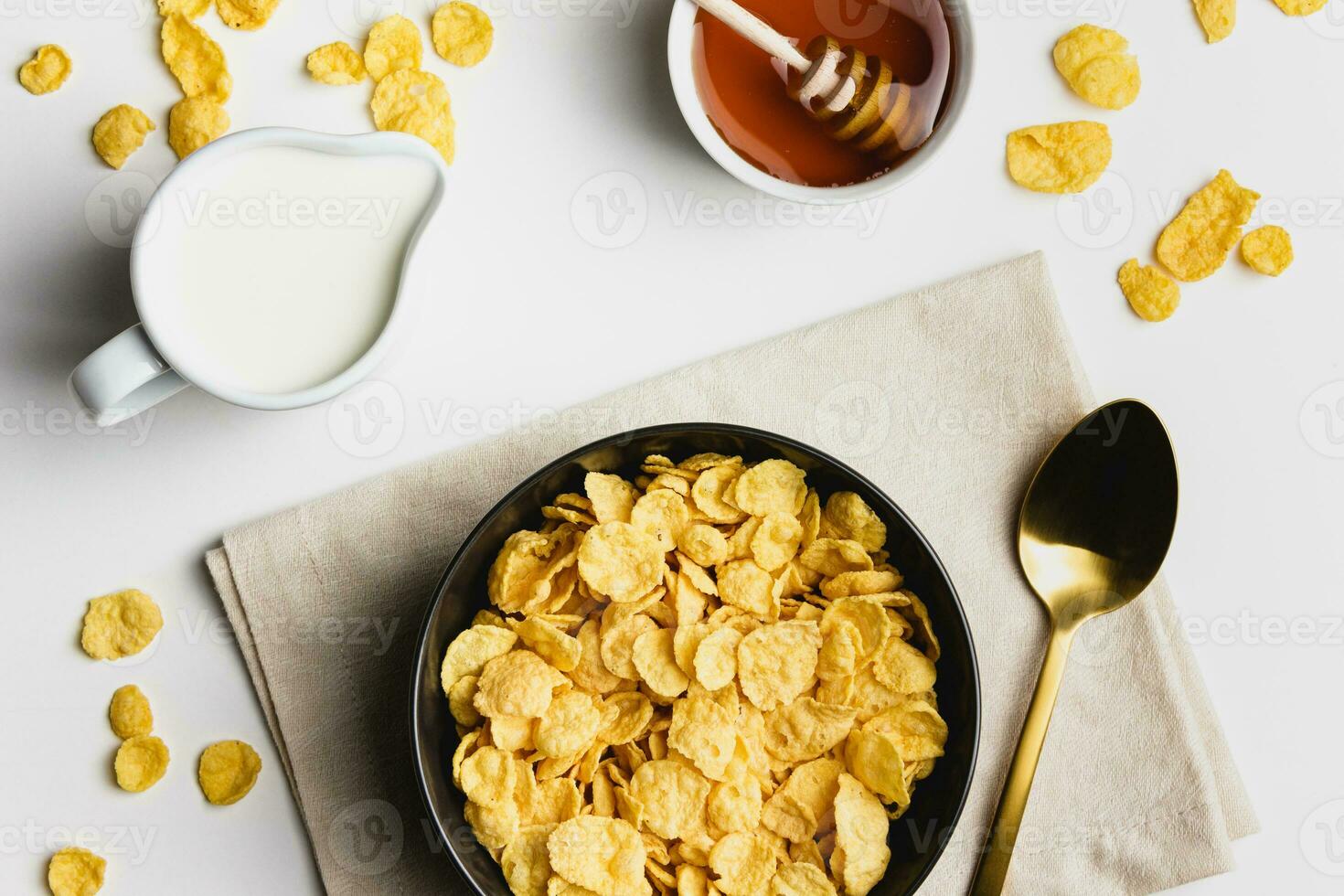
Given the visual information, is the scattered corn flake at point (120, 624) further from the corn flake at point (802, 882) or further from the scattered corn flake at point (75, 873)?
the corn flake at point (802, 882)

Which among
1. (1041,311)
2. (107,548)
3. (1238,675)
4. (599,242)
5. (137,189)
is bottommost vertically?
(1238,675)

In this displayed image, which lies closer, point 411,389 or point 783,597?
point 783,597

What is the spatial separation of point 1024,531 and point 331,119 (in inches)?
33.4

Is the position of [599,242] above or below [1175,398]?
above

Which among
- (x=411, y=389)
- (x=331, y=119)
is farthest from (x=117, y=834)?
(x=331, y=119)

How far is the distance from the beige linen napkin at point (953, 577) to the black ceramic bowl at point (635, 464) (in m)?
0.13

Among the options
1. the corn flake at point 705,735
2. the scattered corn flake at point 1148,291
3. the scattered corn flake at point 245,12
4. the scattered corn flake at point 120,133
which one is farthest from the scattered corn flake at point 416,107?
the scattered corn flake at point 1148,291

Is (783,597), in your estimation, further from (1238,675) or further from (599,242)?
(1238,675)

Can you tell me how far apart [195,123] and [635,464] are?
58cm

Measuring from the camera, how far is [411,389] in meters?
1.11

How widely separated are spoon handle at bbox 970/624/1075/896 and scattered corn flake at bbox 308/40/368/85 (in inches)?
37.2

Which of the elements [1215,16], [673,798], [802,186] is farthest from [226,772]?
[1215,16]

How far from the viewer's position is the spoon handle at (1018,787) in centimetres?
104

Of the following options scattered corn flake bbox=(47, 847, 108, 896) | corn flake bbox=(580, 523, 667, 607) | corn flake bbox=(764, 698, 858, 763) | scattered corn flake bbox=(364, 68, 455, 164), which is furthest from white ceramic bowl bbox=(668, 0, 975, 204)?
scattered corn flake bbox=(47, 847, 108, 896)
